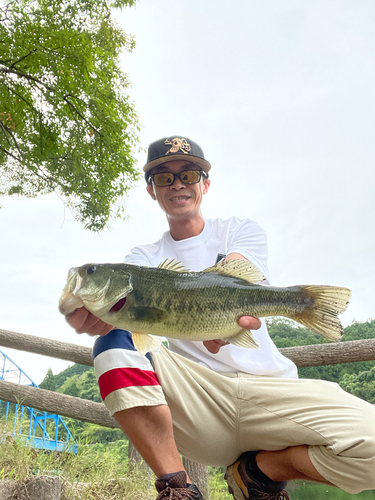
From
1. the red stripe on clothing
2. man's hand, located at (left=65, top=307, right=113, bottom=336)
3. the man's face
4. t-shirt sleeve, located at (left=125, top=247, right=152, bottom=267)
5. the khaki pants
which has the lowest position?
the khaki pants

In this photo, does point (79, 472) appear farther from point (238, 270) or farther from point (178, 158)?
point (178, 158)

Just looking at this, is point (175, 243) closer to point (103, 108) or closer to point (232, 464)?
point (232, 464)

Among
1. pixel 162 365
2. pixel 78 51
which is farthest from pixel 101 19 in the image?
pixel 162 365

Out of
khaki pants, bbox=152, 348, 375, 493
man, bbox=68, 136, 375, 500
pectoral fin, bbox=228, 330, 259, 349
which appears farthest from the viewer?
khaki pants, bbox=152, 348, 375, 493

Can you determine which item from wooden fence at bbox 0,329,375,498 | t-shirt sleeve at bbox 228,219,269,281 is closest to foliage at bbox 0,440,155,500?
wooden fence at bbox 0,329,375,498

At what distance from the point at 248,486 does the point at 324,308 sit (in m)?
1.15

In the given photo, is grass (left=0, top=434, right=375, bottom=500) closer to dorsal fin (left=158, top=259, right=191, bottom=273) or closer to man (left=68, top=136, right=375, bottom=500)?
man (left=68, top=136, right=375, bottom=500)

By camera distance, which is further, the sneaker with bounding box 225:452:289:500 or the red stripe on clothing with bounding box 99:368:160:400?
the sneaker with bounding box 225:452:289:500

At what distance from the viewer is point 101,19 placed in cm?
1008

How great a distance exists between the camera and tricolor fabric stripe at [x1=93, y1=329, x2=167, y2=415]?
78.8 inches

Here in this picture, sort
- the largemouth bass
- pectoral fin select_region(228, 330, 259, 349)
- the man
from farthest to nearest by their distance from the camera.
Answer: the man < pectoral fin select_region(228, 330, 259, 349) < the largemouth bass

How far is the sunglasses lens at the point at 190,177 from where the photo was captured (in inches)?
112

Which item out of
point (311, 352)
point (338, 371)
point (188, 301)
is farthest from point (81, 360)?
point (338, 371)

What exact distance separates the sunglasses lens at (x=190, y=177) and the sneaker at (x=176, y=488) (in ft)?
5.65
